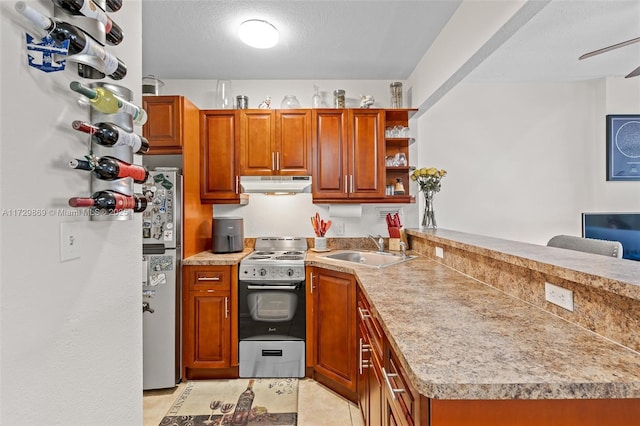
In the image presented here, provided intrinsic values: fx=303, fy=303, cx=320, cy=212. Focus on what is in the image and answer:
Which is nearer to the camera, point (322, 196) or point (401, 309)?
point (401, 309)

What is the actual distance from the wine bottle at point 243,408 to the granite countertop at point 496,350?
136 centimetres

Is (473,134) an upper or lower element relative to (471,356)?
upper

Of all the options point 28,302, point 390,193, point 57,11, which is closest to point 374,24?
point 390,193

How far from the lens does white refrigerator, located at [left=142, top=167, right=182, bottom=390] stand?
2.30 metres

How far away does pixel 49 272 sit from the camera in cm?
77

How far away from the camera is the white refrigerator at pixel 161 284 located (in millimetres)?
2297

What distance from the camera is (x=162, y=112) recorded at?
7.98 ft

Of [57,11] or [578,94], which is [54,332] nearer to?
[57,11]

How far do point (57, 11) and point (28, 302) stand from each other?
75 centimetres

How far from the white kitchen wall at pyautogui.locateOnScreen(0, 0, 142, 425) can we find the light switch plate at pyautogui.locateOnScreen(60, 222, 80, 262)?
0.04 feet

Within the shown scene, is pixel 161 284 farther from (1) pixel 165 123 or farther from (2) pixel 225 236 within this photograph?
(1) pixel 165 123

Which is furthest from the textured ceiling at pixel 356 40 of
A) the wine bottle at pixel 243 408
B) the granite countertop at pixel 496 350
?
the wine bottle at pixel 243 408

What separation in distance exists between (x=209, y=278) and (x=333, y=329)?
106 centimetres

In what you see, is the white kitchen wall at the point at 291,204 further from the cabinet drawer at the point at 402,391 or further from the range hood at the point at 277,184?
the cabinet drawer at the point at 402,391
